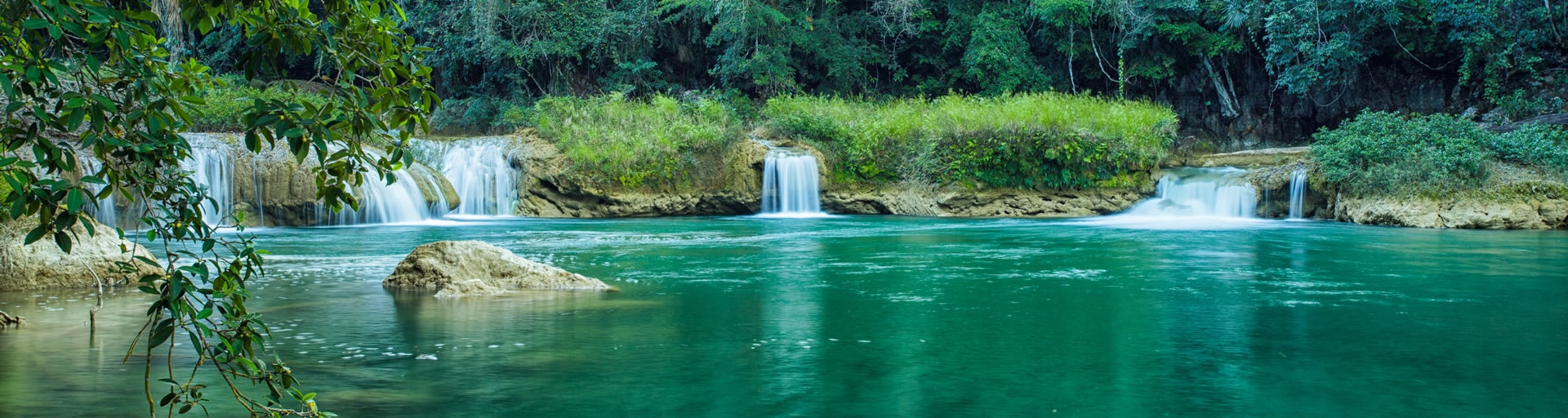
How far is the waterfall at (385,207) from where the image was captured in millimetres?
19344

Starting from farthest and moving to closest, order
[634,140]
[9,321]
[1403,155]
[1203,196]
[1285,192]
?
1. [634,140]
2. [1203,196]
3. [1285,192]
4. [1403,155]
5. [9,321]

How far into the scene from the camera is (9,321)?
6.89m

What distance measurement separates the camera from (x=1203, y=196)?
2119 cm

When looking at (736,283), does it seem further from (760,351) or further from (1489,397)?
(1489,397)

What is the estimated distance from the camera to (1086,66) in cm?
3250

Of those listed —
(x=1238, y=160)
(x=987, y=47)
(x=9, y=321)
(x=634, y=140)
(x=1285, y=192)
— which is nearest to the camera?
(x=9, y=321)

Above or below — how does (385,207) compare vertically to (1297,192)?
below

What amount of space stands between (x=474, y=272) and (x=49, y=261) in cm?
319

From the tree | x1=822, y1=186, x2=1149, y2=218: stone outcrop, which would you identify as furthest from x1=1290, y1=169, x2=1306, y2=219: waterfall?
the tree

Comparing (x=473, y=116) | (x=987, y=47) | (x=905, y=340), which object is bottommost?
(x=905, y=340)

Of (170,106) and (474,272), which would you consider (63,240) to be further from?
(474,272)

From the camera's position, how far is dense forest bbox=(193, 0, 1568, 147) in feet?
88.0

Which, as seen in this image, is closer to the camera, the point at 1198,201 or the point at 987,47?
the point at 1198,201

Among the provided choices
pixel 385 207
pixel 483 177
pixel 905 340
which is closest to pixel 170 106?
pixel 905 340
